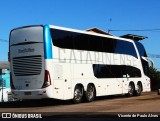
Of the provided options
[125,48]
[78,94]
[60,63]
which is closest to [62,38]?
[60,63]

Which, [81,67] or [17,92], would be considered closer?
[17,92]

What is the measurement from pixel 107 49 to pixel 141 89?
19.8ft

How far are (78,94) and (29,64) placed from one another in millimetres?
3338

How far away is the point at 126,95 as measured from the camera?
95.7 feet

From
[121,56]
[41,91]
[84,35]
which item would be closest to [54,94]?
[41,91]

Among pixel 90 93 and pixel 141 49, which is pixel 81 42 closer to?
pixel 90 93

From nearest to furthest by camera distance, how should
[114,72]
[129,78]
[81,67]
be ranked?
1. [81,67]
2. [114,72]
3. [129,78]

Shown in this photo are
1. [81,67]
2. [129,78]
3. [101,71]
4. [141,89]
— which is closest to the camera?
[81,67]

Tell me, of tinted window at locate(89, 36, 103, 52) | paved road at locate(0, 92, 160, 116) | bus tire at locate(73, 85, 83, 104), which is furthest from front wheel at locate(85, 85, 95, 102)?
tinted window at locate(89, 36, 103, 52)

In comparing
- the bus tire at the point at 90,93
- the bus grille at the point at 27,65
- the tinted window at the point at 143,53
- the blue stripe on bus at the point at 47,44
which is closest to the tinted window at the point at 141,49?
the tinted window at the point at 143,53

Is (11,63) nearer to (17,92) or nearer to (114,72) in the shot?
(17,92)

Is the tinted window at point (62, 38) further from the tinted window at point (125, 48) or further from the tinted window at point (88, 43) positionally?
the tinted window at point (125, 48)

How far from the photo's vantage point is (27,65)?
811 inches

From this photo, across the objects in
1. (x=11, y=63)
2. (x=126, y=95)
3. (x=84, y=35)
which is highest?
(x=84, y=35)
